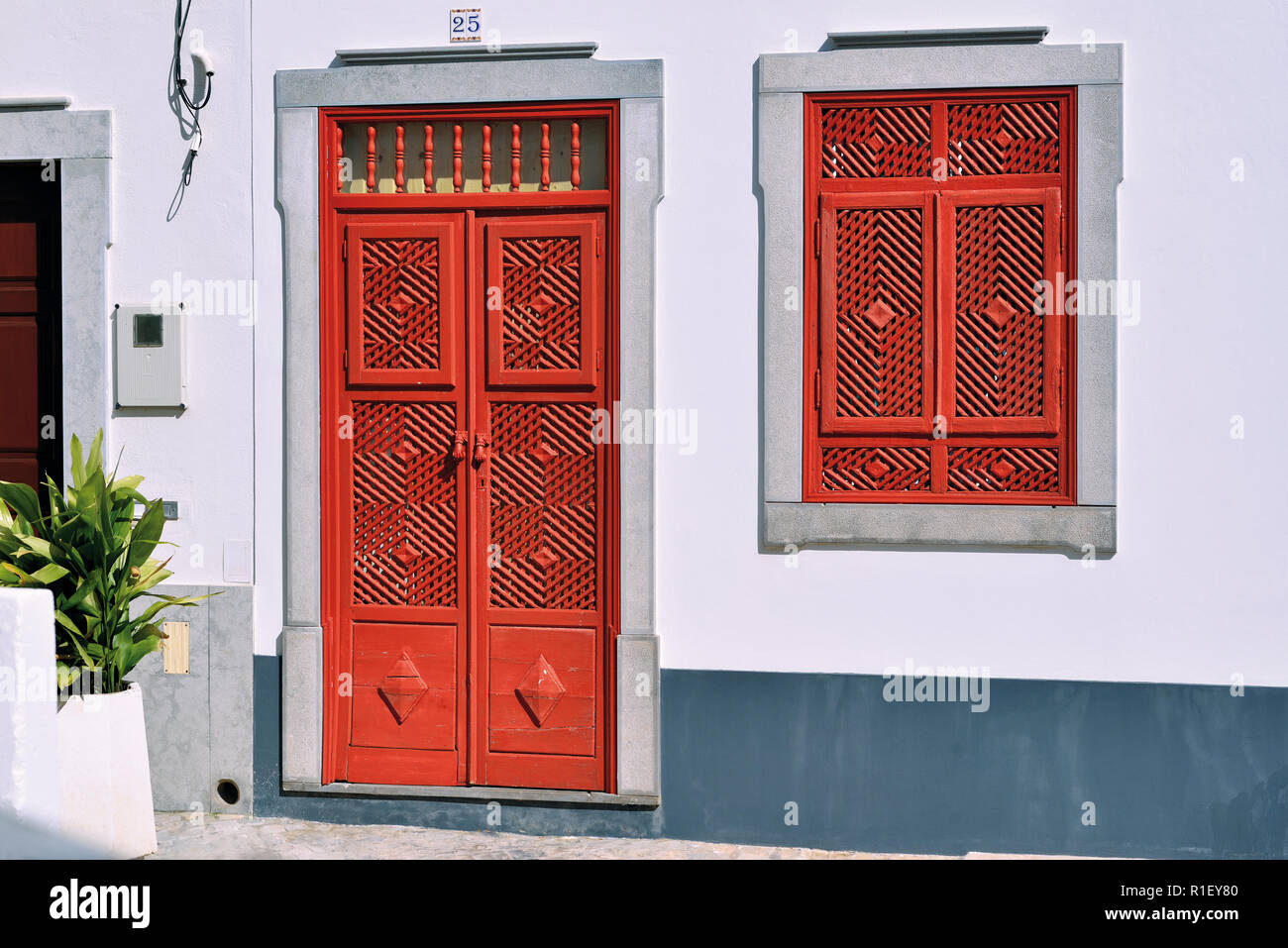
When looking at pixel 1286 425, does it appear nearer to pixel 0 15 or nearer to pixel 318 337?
pixel 318 337

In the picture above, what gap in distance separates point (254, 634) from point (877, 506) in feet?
10.0

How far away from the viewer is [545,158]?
6.01 metres

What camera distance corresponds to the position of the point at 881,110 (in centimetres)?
579

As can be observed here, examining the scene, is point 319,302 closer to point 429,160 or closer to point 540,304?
point 429,160

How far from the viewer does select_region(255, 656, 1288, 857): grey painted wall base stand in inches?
220

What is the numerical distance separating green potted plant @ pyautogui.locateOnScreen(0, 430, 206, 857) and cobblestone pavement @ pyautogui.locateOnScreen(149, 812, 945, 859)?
0.37 meters

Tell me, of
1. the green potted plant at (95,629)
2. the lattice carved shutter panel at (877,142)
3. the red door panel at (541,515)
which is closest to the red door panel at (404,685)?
the red door panel at (541,515)

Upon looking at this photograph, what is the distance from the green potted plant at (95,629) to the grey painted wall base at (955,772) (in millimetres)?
1301

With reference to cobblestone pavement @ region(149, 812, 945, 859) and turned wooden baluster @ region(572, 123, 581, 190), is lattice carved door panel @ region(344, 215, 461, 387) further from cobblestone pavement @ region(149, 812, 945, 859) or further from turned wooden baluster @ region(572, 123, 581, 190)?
cobblestone pavement @ region(149, 812, 945, 859)

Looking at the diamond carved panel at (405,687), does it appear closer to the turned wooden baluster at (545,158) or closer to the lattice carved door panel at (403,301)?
the lattice carved door panel at (403,301)

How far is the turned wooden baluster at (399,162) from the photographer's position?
20.0 feet

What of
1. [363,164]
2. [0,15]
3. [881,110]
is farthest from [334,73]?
[881,110]

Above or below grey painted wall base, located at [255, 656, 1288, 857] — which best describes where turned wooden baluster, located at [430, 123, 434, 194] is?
above

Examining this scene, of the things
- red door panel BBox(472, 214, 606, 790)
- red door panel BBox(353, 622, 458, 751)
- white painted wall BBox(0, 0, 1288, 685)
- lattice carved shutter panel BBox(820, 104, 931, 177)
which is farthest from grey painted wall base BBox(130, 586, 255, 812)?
lattice carved shutter panel BBox(820, 104, 931, 177)
